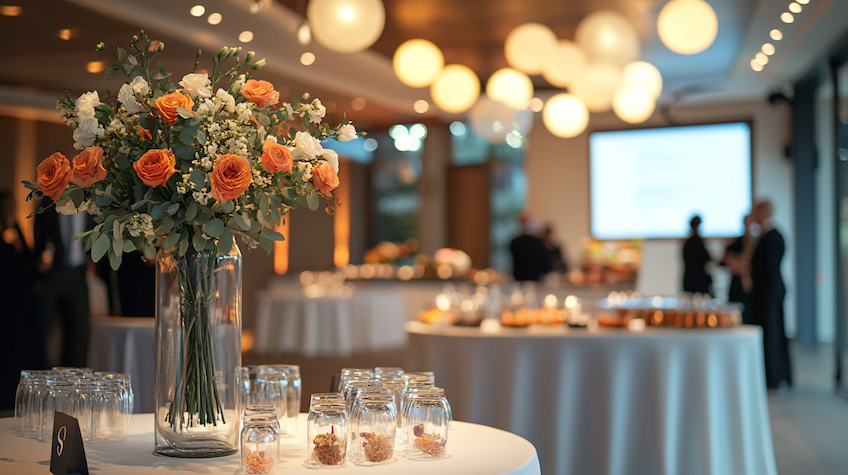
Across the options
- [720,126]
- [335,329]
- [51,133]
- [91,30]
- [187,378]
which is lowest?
[335,329]

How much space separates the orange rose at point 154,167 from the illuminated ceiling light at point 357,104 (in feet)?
29.4

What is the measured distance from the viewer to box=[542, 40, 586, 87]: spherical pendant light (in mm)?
5551

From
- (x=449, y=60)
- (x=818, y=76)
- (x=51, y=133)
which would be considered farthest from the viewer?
(x=449, y=60)

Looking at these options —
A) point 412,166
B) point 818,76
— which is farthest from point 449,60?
point 818,76

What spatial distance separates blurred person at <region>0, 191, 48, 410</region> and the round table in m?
1.79

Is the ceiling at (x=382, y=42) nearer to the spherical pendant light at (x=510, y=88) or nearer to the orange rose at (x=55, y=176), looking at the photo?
the orange rose at (x=55, y=176)

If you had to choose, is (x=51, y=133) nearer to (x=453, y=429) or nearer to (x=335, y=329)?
(x=453, y=429)

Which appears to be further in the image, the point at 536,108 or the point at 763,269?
the point at 536,108

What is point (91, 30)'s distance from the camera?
391cm

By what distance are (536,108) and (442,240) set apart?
3029mm

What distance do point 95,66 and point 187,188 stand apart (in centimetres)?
252

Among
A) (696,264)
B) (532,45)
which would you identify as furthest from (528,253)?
(532,45)

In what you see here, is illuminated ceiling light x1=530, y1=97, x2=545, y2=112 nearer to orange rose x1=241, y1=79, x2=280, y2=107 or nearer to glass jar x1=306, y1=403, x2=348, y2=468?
orange rose x1=241, y1=79, x2=280, y2=107

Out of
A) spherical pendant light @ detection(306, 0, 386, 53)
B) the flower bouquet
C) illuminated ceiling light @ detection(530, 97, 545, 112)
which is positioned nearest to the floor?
spherical pendant light @ detection(306, 0, 386, 53)
